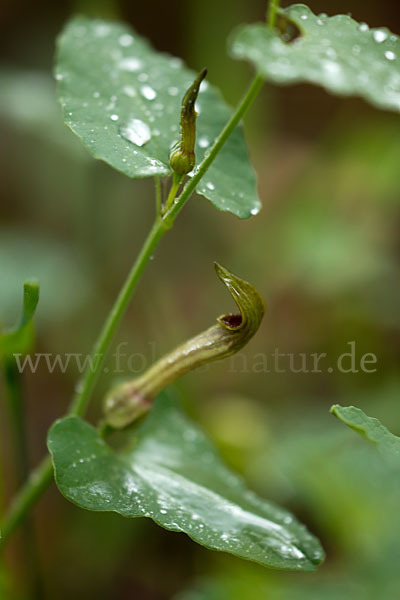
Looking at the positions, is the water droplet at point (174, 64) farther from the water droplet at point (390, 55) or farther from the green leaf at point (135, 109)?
the water droplet at point (390, 55)

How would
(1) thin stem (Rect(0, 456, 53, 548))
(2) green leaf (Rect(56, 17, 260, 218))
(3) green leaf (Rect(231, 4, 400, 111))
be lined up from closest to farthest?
1. (3) green leaf (Rect(231, 4, 400, 111))
2. (2) green leaf (Rect(56, 17, 260, 218))
3. (1) thin stem (Rect(0, 456, 53, 548))

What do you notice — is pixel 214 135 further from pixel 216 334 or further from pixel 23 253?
pixel 23 253

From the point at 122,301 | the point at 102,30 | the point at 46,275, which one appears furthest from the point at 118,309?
the point at 46,275

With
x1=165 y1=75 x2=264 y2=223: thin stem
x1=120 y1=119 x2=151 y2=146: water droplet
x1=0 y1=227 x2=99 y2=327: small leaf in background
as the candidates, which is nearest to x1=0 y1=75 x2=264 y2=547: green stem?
x1=165 y1=75 x2=264 y2=223: thin stem

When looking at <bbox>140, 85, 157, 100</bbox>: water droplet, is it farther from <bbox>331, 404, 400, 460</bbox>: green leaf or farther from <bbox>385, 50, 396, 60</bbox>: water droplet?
<bbox>331, 404, 400, 460</bbox>: green leaf

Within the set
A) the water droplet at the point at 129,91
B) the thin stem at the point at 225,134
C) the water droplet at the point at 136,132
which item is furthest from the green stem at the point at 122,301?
the water droplet at the point at 129,91

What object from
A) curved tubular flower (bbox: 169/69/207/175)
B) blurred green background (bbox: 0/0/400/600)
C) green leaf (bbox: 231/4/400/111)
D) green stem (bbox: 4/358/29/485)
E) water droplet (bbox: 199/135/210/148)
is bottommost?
blurred green background (bbox: 0/0/400/600)

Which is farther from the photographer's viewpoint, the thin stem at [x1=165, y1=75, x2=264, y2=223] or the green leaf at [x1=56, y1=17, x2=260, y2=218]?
the green leaf at [x1=56, y1=17, x2=260, y2=218]

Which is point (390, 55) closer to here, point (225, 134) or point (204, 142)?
point (225, 134)
